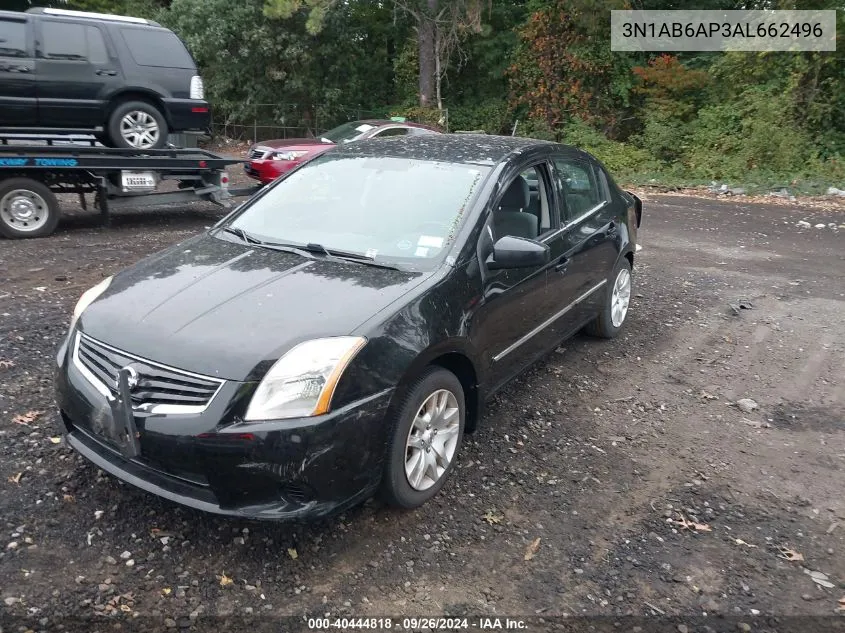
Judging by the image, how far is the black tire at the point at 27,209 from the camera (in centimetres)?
809

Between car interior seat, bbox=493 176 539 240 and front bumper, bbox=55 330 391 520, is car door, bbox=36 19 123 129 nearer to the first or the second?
car interior seat, bbox=493 176 539 240

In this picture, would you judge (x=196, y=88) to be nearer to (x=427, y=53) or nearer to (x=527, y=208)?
(x=527, y=208)

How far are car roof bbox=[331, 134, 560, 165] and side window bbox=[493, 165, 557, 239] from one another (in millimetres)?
186

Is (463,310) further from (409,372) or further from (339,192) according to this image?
(339,192)

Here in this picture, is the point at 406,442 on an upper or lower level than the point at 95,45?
lower

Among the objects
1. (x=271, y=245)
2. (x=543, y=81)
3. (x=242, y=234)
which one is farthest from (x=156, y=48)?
(x=543, y=81)

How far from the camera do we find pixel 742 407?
15.3 ft

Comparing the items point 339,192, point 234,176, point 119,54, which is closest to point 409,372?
point 339,192

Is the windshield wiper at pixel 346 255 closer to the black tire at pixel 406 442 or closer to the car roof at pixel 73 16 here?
the black tire at pixel 406 442

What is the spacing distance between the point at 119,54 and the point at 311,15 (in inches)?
522

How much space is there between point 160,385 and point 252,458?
499 millimetres

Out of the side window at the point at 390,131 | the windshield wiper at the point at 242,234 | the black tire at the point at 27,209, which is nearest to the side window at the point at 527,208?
the windshield wiper at the point at 242,234

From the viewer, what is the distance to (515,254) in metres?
3.67

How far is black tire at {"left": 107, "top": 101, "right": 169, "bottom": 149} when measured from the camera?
8.80m
